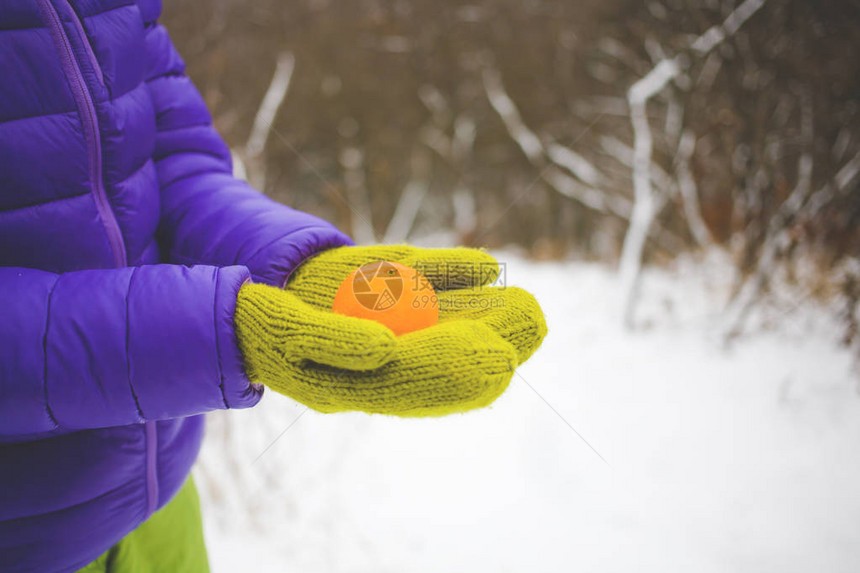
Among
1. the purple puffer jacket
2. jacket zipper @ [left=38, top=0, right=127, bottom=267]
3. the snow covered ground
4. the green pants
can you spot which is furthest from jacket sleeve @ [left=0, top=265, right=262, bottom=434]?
the snow covered ground

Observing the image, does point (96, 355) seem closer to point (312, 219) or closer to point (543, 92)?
point (312, 219)

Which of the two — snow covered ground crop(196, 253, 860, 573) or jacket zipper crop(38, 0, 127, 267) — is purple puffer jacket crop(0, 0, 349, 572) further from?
snow covered ground crop(196, 253, 860, 573)

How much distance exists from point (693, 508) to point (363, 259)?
1903 mm

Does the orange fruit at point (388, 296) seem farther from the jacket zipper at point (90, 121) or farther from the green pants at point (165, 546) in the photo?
the green pants at point (165, 546)

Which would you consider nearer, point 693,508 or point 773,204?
point 693,508

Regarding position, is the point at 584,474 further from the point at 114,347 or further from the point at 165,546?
the point at 114,347

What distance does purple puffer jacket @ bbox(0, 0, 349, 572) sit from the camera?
639 millimetres

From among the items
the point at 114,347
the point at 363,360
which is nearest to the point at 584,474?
the point at 363,360

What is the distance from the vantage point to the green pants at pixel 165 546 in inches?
35.9

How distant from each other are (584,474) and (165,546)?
Answer: 5.70 ft

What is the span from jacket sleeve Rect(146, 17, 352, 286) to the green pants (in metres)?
0.56

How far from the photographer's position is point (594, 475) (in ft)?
7.02

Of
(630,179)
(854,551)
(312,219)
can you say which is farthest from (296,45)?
(854,551)

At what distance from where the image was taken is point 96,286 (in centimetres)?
67
